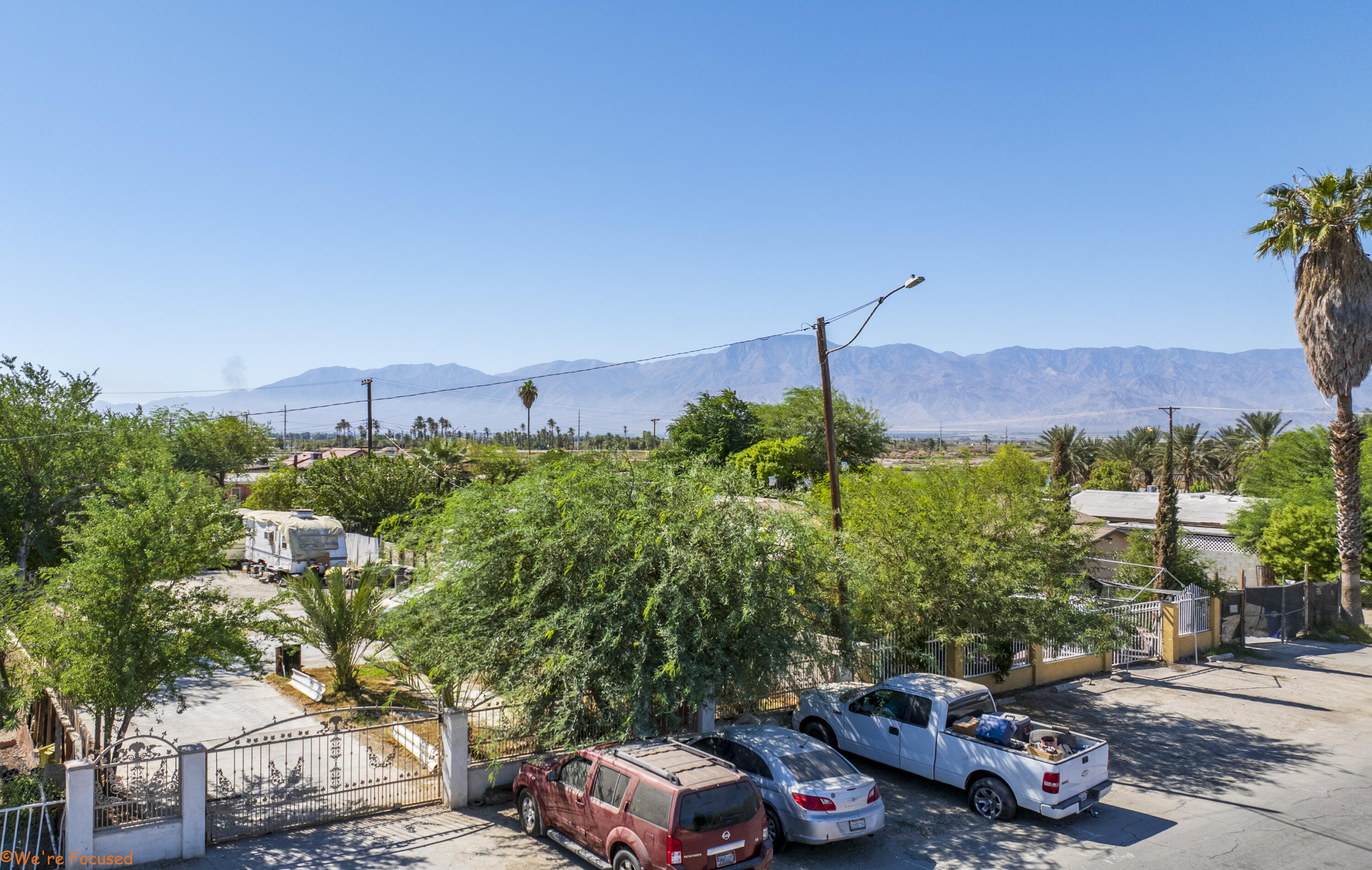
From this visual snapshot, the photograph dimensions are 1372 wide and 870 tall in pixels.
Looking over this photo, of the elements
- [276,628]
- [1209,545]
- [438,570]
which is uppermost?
[438,570]

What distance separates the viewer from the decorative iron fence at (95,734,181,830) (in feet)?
29.9

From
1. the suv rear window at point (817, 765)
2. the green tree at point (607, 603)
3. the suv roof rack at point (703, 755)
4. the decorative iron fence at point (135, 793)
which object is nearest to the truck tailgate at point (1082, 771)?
the suv rear window at point (817, 765)

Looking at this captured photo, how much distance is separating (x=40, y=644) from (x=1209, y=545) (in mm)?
45457

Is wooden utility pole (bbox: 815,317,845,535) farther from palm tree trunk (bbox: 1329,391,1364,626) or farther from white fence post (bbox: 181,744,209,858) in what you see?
palm tree trunk (bbox: 1329,391,1364,626)

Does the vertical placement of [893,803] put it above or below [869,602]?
below

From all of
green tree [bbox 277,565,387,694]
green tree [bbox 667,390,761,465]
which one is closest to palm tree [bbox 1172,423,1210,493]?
green tree [bbox 667,390,761,465]

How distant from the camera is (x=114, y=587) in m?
10.3

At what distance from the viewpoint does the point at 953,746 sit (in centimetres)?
1180

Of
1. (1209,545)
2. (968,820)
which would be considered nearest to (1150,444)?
(1209,545)

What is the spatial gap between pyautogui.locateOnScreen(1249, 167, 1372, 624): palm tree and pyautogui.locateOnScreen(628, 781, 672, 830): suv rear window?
25.7 m

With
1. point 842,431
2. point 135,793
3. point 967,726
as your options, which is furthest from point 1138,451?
point 135,793

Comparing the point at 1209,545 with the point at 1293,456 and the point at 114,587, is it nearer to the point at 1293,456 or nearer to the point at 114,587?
the point at 1293,456

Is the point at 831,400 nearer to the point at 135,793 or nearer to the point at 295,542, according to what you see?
the point at 135,793

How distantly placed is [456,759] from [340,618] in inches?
293
